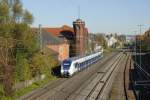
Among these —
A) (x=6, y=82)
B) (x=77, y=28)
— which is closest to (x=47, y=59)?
(x=6, y=82)

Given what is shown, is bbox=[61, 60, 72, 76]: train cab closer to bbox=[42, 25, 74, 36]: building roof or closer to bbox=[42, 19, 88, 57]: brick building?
bbox=[42, 19, 88, 57]: brick building

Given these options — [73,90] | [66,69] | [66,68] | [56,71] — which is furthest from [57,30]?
[73,90]

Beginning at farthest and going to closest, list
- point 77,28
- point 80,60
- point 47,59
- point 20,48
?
1. point 77,28
2. point 80,60
3. point 47,59
4. point 20,48

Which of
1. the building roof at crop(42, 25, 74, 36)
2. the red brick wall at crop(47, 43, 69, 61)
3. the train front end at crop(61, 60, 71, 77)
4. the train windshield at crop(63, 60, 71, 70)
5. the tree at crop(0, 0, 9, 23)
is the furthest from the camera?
the building roof at crop(42, 25, 74, 36)

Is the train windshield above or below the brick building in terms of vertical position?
below

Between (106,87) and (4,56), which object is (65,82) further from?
(4,56)

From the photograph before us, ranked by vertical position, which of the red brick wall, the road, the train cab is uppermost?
the red brick wall

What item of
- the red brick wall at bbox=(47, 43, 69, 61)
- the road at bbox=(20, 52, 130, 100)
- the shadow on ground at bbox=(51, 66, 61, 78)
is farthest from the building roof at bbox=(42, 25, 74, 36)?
the road at bbox=(20, 52, 130, 100)

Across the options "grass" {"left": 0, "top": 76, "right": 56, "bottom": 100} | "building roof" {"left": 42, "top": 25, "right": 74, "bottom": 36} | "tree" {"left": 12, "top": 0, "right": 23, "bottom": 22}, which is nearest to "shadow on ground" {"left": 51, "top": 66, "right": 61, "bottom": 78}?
"grass" {"left": 0, "top": 76, "right": 56, "bottom": 100}

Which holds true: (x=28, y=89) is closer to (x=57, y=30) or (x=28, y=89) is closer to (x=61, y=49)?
(x=61, y=49)

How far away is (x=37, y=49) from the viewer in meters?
51.0

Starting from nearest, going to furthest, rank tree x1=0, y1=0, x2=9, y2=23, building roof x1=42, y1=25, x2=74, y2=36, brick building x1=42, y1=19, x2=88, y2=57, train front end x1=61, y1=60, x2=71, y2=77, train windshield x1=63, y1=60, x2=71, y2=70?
tree x1=0, y1=0, x2=9, y2=23
train front end x1=61, y1=60, x2=71, y2=77
train windshield x1=63, y1=60, x2=71, y2=70
brick building x1=42, y1=19, x2=88, y2=57
building roof x1=42, y1=25, x2=74, y2=36

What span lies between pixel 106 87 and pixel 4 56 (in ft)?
46.9

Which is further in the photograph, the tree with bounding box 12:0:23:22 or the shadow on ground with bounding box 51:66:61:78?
the shadow on ground with bounding box 51:66:61:78
